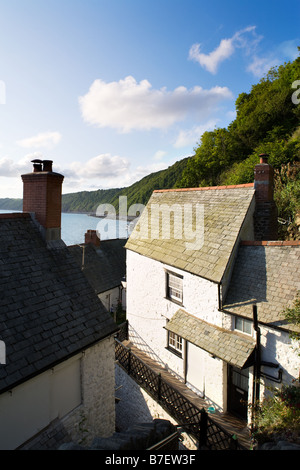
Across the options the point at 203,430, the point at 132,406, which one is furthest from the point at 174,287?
the point at 132,406

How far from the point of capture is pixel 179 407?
976cm

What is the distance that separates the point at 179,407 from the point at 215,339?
10.4 ft

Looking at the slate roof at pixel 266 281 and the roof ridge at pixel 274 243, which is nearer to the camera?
the slate roof at pixel 266 281

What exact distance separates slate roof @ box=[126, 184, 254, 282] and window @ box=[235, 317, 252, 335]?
65.6 inches

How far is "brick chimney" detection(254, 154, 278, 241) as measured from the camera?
1168 centimetres

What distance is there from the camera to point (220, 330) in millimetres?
9602

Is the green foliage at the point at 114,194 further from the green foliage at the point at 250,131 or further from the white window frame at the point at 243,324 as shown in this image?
the white window frame at the point at 243,324

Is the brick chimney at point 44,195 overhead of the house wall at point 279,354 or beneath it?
overhead

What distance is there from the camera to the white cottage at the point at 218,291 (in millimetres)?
8359

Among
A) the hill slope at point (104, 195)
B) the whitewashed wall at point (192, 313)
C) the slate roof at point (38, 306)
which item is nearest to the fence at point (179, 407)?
the whitewashed wall at point (192, 313)

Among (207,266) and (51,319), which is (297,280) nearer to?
(207,266)

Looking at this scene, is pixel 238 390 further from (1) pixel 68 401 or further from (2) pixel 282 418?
(1) pixel 68 401

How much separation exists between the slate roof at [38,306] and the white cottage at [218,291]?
13.6 feet

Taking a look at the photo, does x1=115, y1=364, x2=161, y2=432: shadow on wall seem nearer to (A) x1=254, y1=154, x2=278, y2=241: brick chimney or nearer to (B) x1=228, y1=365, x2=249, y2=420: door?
(B) x1=228, y1=365, x2=249, y2=420: door
